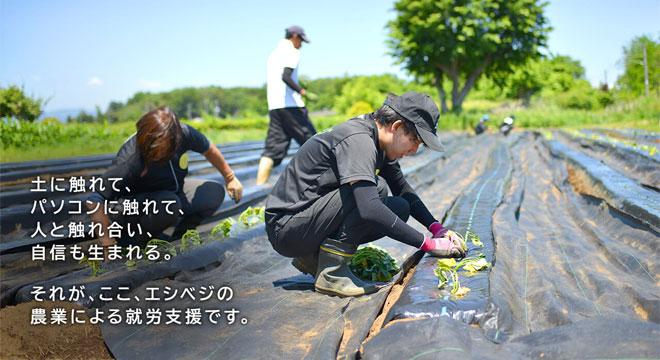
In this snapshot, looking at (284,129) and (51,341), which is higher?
(284,129)

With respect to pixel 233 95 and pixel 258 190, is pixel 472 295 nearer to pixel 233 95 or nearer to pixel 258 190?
pixel 258 190

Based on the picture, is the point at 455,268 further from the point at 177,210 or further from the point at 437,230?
the point at 177,210

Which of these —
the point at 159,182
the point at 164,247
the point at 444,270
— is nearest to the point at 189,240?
the point at 164,247

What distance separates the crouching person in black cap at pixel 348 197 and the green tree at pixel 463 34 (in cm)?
2212

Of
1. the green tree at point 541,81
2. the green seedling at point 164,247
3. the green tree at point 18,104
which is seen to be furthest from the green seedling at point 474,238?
the green tree at point 541,81

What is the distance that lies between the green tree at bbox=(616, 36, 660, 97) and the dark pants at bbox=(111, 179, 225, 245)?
20.3 meters

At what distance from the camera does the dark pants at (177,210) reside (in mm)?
3117

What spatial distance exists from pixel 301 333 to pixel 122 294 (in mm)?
892

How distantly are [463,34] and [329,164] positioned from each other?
75.8 ft

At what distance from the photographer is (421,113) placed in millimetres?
2070

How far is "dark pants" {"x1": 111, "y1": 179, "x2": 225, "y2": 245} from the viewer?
3117mm

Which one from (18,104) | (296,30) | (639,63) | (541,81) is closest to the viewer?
(296,30)

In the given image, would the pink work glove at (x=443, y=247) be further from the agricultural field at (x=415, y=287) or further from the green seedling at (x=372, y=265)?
the green seedling at (x=372, y=265)

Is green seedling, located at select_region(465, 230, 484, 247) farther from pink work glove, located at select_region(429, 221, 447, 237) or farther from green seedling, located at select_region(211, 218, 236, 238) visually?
green seedling, located at select_region(211, 218, 236, 238)
